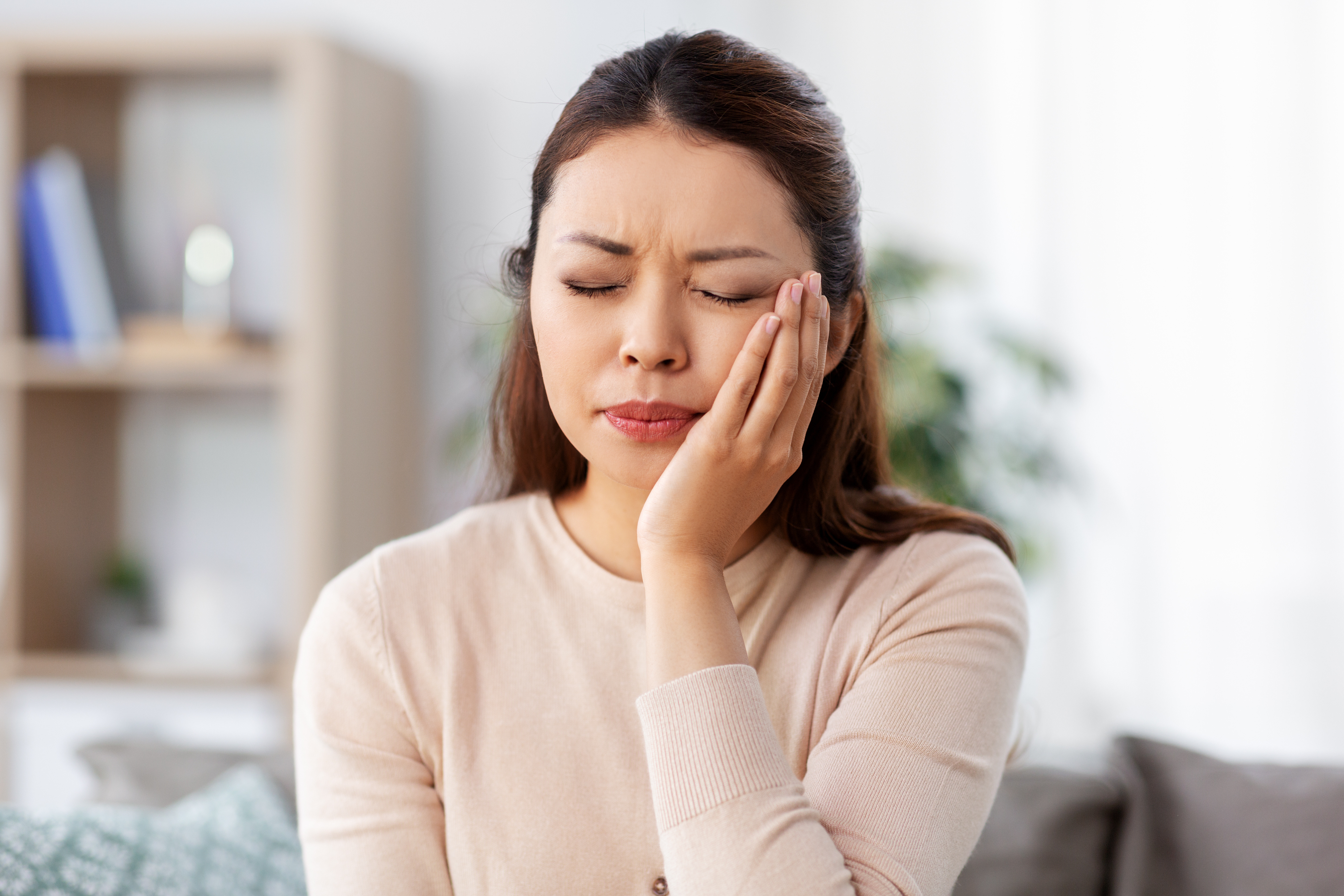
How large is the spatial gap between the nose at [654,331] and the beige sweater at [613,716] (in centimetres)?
25

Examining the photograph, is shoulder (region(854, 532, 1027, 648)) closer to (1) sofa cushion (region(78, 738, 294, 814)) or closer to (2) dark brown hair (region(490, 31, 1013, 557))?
(2) dark brown hair (region(490, 31, 1013, 557))

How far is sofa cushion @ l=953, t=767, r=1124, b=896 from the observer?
5.09 feet

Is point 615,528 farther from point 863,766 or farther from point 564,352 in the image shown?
point 863,766

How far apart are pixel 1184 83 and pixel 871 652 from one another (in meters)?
2.14

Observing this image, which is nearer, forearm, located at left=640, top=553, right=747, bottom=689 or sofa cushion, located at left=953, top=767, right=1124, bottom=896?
forearm, located at left=640, top=553, right=747, bottom=689

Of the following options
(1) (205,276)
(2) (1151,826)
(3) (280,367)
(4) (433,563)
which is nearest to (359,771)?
(4) (433,563)

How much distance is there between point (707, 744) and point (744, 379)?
0.93ft

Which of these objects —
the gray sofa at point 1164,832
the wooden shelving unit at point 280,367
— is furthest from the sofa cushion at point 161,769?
→ the gray sofa at point 1164,832

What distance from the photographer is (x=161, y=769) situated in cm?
171

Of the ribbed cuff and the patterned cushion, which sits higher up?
the ribbed cuff

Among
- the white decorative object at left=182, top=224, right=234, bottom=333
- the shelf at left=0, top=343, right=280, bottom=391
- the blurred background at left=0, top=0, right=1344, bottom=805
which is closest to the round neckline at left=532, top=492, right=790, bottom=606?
the blurred background at left=0, top=0, right=1344, bottom=805

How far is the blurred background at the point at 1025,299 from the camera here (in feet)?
8.66

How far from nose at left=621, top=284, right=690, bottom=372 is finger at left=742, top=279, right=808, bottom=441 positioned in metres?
0.07

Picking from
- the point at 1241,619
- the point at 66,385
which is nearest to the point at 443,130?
the point at 66,385
